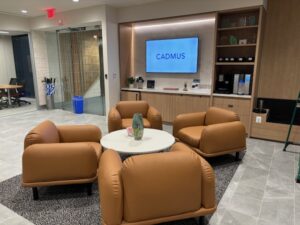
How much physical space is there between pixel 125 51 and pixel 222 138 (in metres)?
3.36

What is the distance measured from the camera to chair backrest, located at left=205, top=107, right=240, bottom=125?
3.27 metres

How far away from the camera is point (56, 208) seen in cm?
224

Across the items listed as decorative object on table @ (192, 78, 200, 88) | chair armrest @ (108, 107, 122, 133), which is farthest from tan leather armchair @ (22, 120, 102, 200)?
decorative object on table @ (192, 78, 200, 88)

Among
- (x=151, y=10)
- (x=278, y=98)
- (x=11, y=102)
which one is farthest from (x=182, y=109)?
(x=11, y=102)

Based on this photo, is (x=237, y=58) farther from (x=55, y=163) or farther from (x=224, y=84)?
(x=55, y=163)

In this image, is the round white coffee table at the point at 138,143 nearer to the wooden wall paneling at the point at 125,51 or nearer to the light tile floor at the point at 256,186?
the light tile floor at the point at 256,186

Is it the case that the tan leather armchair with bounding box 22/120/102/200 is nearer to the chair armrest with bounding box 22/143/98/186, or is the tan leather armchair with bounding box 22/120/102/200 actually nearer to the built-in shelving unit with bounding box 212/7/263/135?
the chair armrest with bounding box 22/143/98/186

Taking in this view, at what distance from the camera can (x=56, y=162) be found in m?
2.24

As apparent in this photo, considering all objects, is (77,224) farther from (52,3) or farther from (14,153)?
(52,3)

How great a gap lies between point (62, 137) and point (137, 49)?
3.36 meters

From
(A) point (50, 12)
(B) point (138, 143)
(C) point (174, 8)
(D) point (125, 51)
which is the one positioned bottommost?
(B) point (138, 143)

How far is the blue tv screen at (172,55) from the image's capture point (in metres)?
4.81

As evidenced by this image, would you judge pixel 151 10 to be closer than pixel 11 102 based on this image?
Yes

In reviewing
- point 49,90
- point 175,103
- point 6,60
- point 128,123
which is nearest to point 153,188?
point 128,123
